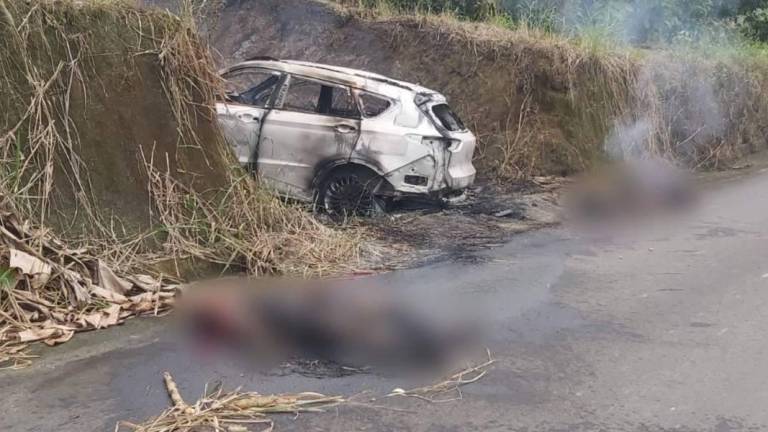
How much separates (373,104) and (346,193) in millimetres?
1029

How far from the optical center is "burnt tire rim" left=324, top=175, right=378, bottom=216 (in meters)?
8.97

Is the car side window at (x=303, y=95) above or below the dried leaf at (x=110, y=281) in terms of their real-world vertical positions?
above

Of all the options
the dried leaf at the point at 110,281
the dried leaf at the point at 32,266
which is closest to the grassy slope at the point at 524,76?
the dried leaf at the point at 110,281

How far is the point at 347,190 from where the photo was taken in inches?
354

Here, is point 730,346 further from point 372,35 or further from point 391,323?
point 372,35

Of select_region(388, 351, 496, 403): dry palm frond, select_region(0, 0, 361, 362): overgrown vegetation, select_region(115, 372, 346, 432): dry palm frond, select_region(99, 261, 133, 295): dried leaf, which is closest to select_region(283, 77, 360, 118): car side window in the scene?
select_region(0, 0, 361, 362): overgrown vegetation

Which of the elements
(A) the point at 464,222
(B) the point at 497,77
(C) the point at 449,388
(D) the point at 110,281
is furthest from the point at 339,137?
(B) the point at 497,77

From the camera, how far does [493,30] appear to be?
43.9ft

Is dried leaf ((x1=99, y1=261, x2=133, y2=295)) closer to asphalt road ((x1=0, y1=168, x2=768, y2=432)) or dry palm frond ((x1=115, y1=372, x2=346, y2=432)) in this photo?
asphalt road ((x1=0, y1=168, x2=768, y2=432))

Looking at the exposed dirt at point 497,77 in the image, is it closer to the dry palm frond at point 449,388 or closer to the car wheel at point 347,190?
the car wheel at point 347,190

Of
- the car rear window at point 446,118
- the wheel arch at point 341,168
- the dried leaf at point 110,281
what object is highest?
the car rear window at point 446,118

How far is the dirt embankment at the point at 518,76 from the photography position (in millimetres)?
12805

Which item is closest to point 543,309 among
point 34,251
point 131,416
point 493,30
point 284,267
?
point 284,267

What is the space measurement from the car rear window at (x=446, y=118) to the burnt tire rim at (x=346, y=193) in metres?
1.08
